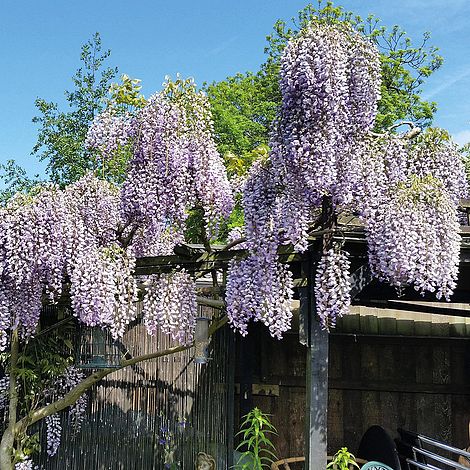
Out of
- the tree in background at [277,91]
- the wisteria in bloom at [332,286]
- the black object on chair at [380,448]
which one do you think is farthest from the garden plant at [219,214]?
the tree in background at [277,91]

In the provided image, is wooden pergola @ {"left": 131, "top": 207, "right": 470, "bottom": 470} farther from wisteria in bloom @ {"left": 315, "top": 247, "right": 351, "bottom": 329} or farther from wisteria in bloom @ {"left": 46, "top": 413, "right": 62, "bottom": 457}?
wisteria in bloom @ {"left": 46, "top": 413, "right": 62, "bottom": 457}

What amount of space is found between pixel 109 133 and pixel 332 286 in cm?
223

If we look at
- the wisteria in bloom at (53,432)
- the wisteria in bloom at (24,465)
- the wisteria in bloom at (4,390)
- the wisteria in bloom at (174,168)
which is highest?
the wisteria in bloom at (174,168)

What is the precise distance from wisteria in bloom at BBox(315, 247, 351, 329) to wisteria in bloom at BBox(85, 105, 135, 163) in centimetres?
194

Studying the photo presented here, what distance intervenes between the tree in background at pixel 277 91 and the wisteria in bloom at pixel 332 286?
10.3m

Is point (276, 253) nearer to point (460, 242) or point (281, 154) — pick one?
point (281, 154)

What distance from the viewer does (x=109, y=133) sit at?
5.49 m

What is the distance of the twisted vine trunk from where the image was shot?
5960 millimetres

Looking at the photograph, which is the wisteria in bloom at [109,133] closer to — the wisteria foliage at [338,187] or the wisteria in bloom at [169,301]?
the wisteria in bloom at [169,301]

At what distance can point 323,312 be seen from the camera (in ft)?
14.8

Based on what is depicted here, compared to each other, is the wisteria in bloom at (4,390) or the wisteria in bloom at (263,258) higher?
the wisteria in bloom at (263,258)

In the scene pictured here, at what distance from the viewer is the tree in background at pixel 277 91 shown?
50.3 ft

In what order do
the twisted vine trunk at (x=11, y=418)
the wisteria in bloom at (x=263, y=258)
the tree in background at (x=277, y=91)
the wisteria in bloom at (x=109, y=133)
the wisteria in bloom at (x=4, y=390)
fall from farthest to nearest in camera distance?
the tree in background at (x=277, y=91), the wisteria in bloom at (x=4, y=390), the twisted vine trunk at (x=11, y=418), the wisteria in bloom at (x=109, y=133), the wisteria in bloom at (x=263, y=258)

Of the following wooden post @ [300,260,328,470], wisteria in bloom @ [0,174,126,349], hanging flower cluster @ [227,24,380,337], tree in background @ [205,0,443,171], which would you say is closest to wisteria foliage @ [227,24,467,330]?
hanging flower cluster @ [227,24,380,337]
